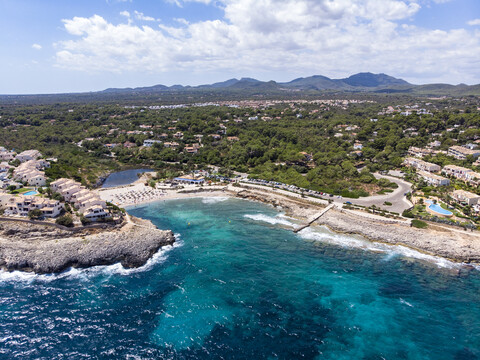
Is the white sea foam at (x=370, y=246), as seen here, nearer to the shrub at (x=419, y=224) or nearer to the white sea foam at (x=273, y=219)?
the white sea foam at (x=273, y=219)

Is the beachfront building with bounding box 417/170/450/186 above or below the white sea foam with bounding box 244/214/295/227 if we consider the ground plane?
above

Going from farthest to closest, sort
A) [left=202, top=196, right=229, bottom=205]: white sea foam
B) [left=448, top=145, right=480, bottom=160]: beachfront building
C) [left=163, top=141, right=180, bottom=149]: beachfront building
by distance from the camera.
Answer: [left=163, top=141, right=180, bottom=149]: beachfront building, [left=448, top=145, right=480, bottom=160]: beachfront building, [left=202, top=196, right=229, bottom=205]: white sea foam

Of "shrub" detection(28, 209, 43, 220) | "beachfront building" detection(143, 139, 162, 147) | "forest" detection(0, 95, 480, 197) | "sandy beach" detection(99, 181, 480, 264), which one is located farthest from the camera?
"beachfront building" detection(143, 139, 162, 147)

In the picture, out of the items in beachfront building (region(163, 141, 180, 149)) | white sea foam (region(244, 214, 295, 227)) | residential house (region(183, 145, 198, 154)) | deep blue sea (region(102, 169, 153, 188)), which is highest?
beachfront building (region(163, 141, 180, 149))

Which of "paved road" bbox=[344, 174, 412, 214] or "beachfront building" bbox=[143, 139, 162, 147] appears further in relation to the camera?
"beachfront building" bbox=[143, 139, 162, 147]

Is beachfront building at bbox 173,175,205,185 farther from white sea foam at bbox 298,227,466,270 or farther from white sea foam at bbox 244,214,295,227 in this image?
white sea foam at bbox 298,227,466,270

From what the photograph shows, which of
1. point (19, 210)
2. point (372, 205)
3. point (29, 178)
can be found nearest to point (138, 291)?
point (19, 210)

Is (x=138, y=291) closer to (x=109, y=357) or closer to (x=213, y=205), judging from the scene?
(x=109, y=357)

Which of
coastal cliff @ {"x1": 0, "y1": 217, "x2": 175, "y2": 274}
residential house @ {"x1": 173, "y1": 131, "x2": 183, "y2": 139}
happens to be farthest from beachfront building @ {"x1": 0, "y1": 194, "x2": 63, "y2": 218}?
residential house @ {"x1": 173, "y1": 131, "x2": 183, "y2": 139}
